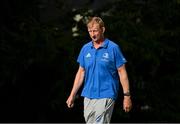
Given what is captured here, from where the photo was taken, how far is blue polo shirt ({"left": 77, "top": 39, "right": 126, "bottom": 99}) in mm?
6668

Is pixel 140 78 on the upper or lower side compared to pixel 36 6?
lower

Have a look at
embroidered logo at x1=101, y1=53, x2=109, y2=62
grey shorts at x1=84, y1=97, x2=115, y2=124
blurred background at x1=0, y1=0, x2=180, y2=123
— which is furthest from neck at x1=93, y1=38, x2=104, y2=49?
blurred background at x1=0, y1=0, x2=180, y2=123

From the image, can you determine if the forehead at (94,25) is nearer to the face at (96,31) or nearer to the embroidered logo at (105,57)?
the face at (96,31)

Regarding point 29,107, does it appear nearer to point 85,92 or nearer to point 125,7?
point 125,7

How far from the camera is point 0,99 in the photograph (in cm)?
1200

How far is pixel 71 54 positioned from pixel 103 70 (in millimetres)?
4340

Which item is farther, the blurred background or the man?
the blurred background

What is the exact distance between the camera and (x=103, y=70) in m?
6.67

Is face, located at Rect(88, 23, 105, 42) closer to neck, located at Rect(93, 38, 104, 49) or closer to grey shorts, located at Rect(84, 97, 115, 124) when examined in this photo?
neck, located at Rect(93, 38, 104, 49)

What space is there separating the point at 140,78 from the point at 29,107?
2.27 metres

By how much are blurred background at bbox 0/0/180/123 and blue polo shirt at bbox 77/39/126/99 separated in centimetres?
412

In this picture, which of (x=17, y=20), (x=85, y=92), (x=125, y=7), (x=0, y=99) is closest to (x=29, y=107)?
(x=0, y=99)

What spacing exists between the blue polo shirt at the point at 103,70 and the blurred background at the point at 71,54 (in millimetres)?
4119

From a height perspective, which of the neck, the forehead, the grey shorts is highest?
the forehead
